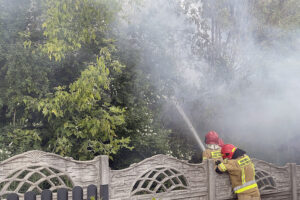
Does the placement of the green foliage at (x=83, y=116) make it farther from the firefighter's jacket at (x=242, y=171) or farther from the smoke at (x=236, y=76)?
the smoke at (x=236, y=76)

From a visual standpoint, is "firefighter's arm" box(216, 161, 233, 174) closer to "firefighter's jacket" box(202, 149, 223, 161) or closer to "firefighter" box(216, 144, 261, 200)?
"firefighter" box(216, 144, 261, 200)

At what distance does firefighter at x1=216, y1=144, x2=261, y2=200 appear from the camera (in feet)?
20.0

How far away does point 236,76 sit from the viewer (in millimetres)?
10266

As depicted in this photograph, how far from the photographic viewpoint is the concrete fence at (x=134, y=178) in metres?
4.48

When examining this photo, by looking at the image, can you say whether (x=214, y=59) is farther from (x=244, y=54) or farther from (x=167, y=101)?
(x=167, y=101)

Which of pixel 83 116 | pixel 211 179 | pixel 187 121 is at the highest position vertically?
pixel 187 121

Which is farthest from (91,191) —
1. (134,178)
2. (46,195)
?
(134,178)

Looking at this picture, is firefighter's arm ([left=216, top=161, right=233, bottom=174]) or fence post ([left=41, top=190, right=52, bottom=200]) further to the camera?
firefighter's arm ([left=216, top=161, right=233, bottom=174])

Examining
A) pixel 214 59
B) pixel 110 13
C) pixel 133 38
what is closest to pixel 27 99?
pixel 110 13

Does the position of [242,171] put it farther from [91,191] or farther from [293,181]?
[91,191]

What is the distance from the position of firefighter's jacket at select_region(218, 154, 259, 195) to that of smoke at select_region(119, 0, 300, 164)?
3.54 m

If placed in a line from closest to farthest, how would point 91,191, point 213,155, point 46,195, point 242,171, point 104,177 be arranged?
point 46,195 < point 91,191 < point 104,177 < point 242,171 < point 213,155

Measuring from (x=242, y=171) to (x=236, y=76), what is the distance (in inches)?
186

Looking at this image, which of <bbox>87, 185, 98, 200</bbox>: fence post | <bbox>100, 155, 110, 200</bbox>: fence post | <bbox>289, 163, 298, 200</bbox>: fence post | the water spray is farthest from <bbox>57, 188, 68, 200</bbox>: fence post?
the water spray
